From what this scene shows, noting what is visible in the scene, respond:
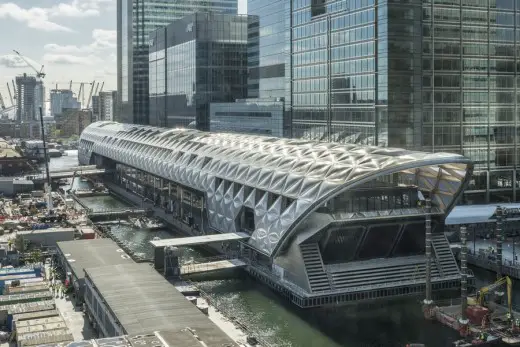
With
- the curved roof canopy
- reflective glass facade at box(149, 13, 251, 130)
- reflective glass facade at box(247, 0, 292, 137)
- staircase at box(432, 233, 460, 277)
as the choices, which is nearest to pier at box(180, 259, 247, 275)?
the curved roof canopy

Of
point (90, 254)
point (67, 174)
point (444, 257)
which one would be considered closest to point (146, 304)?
point (90, 254)

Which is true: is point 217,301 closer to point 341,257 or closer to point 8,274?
point 341,257

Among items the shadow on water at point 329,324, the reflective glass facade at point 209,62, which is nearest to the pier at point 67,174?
the reflective glass facade at point 209,62

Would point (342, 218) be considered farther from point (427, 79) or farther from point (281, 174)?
point (427, 79)

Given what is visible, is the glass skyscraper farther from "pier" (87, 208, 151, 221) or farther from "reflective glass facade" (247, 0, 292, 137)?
"pier" (87, 208, 151, 221)

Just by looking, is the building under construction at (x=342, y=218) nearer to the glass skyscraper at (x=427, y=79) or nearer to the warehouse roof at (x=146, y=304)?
the warehouse roof at (x=146, y=304)

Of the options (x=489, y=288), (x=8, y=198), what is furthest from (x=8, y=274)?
(x=8, y=198)
